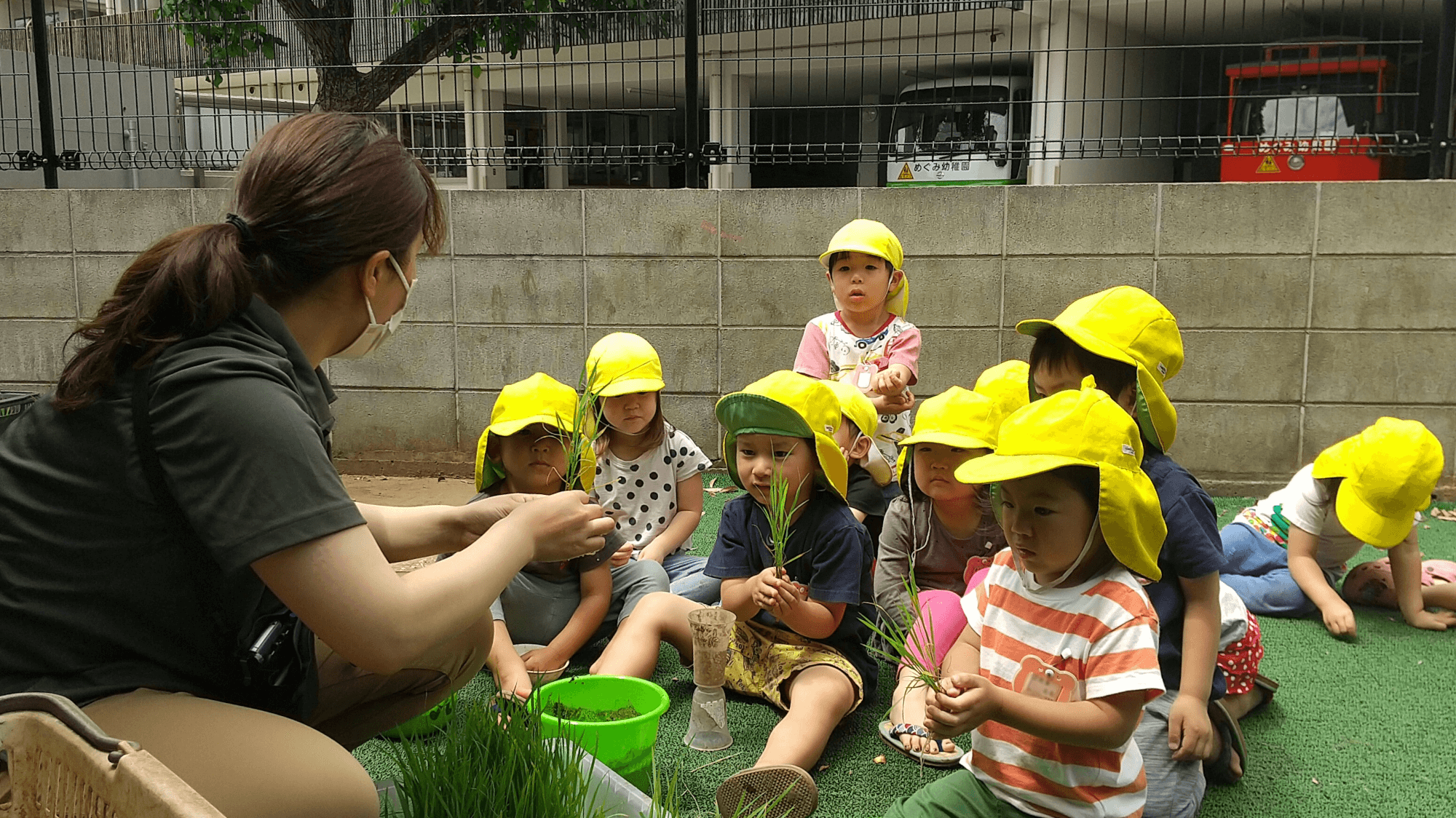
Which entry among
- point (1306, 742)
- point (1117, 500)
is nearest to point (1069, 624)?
point (1117, 500)

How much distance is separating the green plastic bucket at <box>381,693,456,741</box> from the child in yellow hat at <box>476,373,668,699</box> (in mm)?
537

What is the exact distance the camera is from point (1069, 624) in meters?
1.92

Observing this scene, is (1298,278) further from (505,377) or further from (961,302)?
(505,377)

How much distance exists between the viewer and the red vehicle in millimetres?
5172

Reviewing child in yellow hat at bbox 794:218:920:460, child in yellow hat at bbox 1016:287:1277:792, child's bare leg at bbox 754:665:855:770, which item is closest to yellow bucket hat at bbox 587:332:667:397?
child in yellow hat at bbox 794:218:920:460

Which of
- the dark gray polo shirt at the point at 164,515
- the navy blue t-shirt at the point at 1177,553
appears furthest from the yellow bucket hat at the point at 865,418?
the dark gray polo shirt at the point at 164,515

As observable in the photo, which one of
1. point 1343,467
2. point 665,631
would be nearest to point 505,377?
point 665,631

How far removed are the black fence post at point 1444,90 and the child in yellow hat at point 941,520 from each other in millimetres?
3452

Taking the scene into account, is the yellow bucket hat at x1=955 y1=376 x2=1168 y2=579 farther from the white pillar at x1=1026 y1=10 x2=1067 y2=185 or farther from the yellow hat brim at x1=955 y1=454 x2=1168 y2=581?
the white pillar at x1=1026 y1=10 x2=1067 y2=185

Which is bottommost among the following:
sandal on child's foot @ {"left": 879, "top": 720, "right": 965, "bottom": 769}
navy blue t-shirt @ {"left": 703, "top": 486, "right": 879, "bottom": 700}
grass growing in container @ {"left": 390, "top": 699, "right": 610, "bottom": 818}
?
sandal on child's foot @ {"left": 879, "top": 720, "right": 965, "bottom": 769}

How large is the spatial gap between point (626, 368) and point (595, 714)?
1.36 meters

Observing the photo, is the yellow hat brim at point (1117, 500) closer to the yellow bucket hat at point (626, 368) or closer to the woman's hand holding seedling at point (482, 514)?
the woman's hand holding seedling at point (482, 514)

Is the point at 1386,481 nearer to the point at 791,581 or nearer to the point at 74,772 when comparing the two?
the point at 791,581

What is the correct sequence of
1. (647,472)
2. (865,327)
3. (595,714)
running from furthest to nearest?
1. (865,327)
2. (647,472)
3. (595,714)
